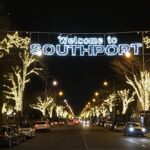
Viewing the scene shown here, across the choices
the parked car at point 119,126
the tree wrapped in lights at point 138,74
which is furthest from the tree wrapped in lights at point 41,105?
the tree wrapped in lights at point 138,74

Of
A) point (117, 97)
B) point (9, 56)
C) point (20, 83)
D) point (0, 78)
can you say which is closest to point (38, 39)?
point (9, 56)

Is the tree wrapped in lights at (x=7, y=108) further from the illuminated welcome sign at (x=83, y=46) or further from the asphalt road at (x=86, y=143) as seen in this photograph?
the illuminated welcome sign at (x=83, y=46)

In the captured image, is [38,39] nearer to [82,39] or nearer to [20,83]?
[82,39]

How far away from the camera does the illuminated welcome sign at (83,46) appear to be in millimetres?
43281

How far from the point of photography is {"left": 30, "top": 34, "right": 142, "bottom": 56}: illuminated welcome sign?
43.3 metres

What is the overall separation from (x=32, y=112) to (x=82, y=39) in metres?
75.9

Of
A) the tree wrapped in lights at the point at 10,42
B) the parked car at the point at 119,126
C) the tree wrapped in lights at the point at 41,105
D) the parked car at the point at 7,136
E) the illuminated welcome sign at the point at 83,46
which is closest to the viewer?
the parked car at the point at 7,136

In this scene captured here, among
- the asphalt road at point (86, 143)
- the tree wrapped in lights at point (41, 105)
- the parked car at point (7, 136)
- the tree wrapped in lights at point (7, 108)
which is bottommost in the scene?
the asphalt road at point (86, 143)

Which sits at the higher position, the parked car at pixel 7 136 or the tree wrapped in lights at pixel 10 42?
the tree wrapped in lights at pixel 10 42

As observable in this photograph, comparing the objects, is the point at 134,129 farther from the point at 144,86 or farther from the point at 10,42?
the point at 10,42

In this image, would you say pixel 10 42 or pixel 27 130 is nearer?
pixel 27 130

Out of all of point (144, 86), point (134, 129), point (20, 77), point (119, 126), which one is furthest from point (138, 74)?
point (20, 77)

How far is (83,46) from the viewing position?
4328 centimetres

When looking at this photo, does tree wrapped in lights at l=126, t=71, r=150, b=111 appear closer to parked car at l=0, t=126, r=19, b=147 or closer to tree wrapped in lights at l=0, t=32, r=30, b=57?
tree wrapped in lights at l=0, t=32, r=30, b=57
